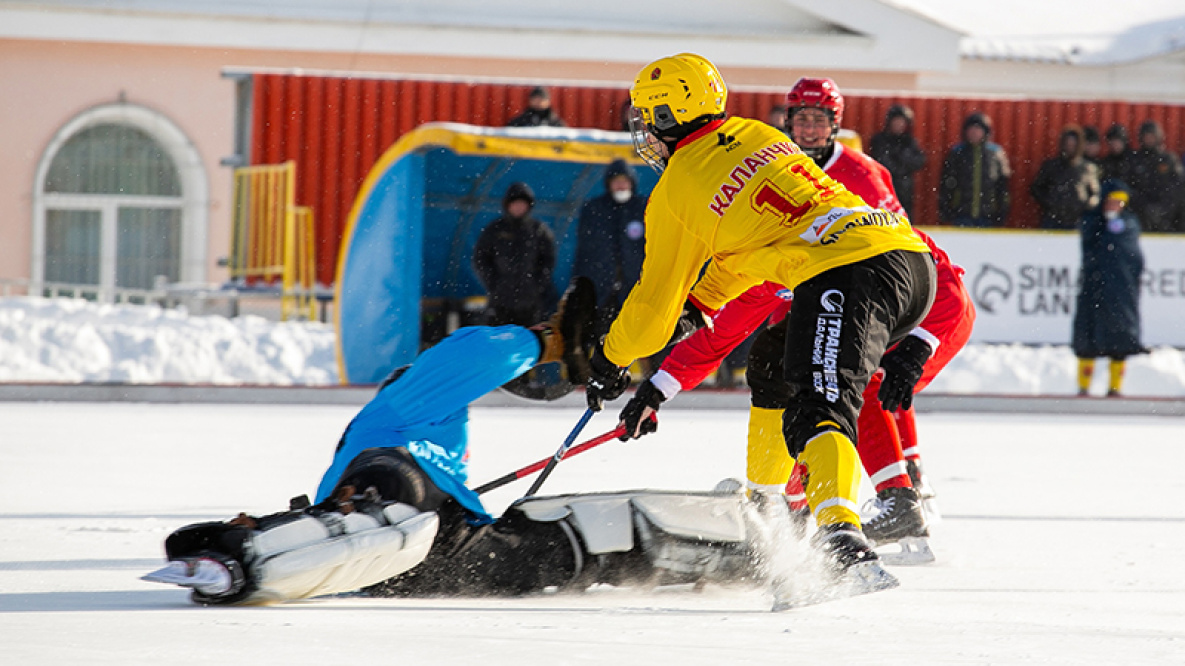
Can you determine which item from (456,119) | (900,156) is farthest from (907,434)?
(456,119)

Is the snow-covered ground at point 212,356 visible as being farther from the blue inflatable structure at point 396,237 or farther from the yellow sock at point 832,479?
the yellow sock at point 832,479

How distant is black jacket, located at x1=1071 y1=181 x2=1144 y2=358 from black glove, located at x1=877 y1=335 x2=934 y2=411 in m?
7.07

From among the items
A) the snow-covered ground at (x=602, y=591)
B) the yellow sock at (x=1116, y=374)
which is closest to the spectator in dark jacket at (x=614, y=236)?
the snow-covered ground at (x=602, y=591)

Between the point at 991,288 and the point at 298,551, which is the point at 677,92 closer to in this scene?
the point at 298,551

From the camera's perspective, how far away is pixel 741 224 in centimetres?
308

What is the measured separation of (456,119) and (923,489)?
990cm

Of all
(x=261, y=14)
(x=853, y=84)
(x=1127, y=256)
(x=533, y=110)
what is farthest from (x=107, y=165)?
(x=1127, y=256)

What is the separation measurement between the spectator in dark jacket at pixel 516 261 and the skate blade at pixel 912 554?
5.70 meters

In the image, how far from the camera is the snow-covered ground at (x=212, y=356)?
32.2 ft

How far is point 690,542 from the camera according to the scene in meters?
3.08

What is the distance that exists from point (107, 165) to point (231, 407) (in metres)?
9.14

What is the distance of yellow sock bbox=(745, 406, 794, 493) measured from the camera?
377cm

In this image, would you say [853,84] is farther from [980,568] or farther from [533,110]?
[980,568]

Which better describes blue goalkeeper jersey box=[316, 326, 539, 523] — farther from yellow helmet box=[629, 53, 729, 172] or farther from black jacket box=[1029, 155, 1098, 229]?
black jacket box=[1029, 155, 1098, 229]
